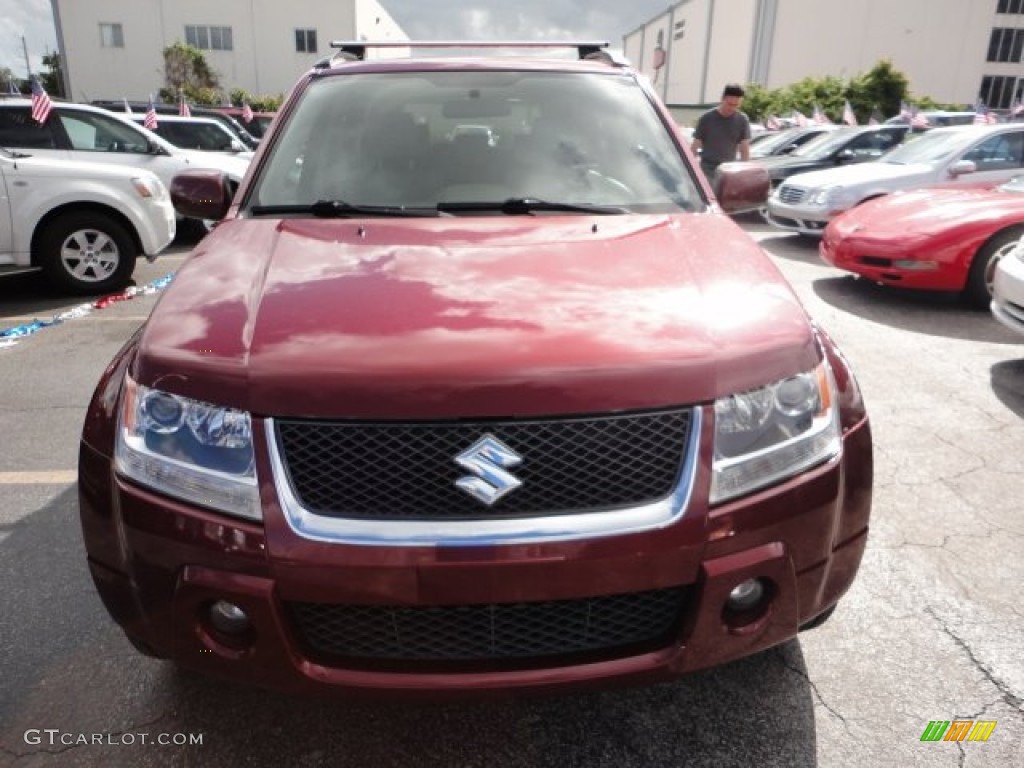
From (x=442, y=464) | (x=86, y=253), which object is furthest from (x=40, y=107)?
(x=442, y=464)

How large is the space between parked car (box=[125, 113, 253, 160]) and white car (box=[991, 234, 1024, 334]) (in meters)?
10.6

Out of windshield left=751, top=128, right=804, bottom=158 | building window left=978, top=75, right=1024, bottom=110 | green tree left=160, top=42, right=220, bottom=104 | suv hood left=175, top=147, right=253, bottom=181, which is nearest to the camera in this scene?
suv hood left=175, top=147, right=253, bottom=181

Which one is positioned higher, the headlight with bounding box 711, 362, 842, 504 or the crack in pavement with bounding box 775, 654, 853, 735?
the headlight with bounding box 711, 362, 842, 504

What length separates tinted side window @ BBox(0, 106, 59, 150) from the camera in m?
7.88

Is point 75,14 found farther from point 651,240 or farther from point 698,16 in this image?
point 651,240

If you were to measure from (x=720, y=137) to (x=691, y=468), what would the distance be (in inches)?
321

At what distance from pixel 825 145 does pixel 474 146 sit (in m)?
11.4

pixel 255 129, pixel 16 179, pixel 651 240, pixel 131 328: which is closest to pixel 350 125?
pixel 651 240

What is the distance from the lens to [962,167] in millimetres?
8641

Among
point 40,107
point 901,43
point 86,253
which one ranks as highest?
point 901,43

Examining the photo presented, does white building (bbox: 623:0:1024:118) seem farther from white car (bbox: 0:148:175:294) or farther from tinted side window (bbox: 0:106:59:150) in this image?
white car (bbox: 0:148:175:294)

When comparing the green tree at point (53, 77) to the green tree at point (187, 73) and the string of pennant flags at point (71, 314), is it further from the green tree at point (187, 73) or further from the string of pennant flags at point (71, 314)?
the string of pennant flags at point (71, 314)

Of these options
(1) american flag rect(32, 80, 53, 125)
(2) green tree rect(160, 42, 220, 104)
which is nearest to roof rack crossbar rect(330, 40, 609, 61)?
(1) american flag rect(32, 80, 53, 125)

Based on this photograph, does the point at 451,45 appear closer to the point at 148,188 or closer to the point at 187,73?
the point at 148,188
